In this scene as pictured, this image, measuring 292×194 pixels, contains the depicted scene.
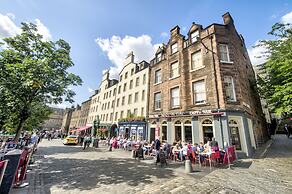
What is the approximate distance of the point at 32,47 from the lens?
35.0 feet

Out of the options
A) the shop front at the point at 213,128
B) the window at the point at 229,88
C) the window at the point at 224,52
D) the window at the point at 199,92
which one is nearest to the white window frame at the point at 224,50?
the window at the point at 224,52

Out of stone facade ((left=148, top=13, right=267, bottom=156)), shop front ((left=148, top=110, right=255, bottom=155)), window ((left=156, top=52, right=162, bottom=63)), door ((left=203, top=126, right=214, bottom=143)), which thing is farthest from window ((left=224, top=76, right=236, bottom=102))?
window ((left=156, top=52, right=162, bottom=63))

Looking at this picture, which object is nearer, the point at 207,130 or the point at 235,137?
the point at 235,137

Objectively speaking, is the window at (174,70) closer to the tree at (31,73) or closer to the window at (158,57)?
the window at (158,57)

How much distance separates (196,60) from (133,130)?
41.1 feet

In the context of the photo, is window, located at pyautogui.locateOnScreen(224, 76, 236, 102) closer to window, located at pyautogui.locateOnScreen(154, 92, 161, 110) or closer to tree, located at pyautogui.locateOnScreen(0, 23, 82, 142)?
window, located at pyautogui.locateOnScreen(154, 92, 161, 110)

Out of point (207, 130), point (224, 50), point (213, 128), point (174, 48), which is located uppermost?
point (174, 48)

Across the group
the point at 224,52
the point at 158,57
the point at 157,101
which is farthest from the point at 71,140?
the point at 224,52

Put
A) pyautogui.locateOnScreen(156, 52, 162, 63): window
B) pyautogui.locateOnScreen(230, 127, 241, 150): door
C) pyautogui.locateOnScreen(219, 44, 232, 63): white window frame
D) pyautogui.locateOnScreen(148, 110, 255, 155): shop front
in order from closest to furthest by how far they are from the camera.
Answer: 1. pyautogui.locateOnScreen(148, 110, 255, 155): shop front
2. pyautogui.locateOnScreen(230, 127, 241, 150): door
3. pyautogui.locateOnScreen(219, 44, 232, 63): white window frame
4. pyautogui.locateOnScreen(156, 52, 162, 63): window

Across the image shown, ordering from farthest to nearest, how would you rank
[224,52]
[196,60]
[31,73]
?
1. [196,60]
2. [224,52]
3. [31,73]

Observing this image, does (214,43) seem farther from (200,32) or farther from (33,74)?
(33,74)

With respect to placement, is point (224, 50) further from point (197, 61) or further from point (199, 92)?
point (199, 92)

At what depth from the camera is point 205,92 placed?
1294 centimetres

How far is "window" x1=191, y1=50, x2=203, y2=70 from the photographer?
14195mm
